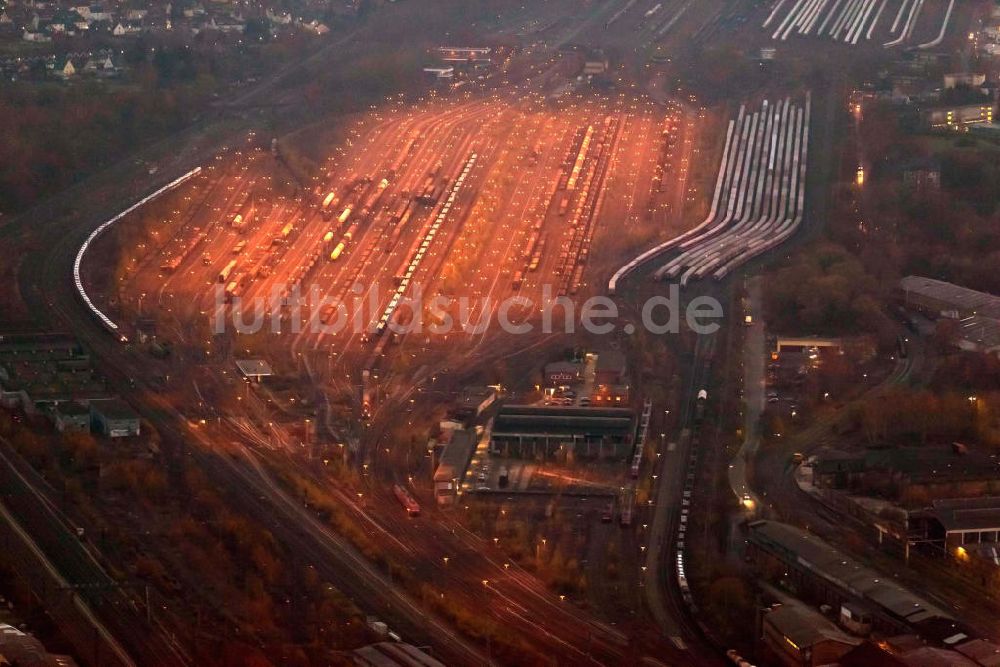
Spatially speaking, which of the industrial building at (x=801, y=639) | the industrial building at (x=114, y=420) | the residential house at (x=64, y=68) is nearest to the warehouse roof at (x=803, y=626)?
the industrial building at (x=801, y=639)

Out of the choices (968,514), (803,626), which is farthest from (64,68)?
(803,626)

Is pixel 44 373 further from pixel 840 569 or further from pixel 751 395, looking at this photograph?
pixel 840 569

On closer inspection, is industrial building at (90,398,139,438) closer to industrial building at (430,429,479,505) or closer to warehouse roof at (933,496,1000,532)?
industrial building at (430,429,479,505)

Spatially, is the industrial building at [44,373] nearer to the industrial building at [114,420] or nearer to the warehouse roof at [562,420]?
the industrial building at [114,420]

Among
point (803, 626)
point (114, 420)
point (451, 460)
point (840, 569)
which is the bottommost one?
point (451, 460)

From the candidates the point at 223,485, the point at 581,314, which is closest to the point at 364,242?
the point at 581,314

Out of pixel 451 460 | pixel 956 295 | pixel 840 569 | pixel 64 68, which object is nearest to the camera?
pixel 840 569

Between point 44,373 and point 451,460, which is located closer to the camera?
point 451,460

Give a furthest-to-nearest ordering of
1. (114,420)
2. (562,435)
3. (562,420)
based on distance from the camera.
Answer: (562,420)
(114,420)
(562,435)

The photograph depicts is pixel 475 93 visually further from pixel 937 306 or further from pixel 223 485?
pixel 223 485

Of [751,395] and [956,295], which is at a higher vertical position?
[956,295]
